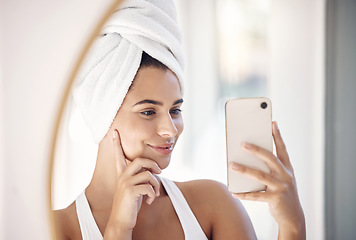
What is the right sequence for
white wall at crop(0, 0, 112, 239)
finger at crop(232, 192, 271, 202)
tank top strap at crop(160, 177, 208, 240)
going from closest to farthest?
white wall at crop(0, 0, 112, 239), finger at crop(232, 192, 271, 202), tank top strap at crop(160, 177, 208, 240)

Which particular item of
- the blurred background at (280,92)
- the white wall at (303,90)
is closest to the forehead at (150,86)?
the blurred background at (280,92)

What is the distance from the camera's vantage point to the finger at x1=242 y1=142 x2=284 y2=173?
1.45ft

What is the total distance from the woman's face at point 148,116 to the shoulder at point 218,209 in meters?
0.14

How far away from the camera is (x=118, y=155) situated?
1.71 ft

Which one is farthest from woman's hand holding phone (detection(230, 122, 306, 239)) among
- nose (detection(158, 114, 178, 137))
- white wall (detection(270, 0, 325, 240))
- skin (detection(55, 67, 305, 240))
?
Result: white wall (detection(270, 0, 325, 240))

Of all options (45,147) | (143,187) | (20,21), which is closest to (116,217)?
(143,187)

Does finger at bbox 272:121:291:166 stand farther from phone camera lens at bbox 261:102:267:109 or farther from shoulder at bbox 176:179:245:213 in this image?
shoulder at bbox 176:179:245:213

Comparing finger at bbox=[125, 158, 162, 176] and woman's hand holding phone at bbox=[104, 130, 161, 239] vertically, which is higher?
finger at bbox=[125, 158, 162, 176]

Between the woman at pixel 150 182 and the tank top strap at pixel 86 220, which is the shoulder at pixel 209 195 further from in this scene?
the tank top strap at pixel 86 220

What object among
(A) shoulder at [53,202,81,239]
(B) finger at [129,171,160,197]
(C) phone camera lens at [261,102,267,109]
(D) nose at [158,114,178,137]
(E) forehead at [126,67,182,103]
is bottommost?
(A) shoulder at [53,202,81,239]

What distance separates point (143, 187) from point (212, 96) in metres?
0.29

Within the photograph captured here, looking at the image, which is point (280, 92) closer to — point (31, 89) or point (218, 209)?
point (218, 209)

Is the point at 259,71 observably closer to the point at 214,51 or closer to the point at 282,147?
the point at 214,51

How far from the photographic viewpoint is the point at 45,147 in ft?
1.19
